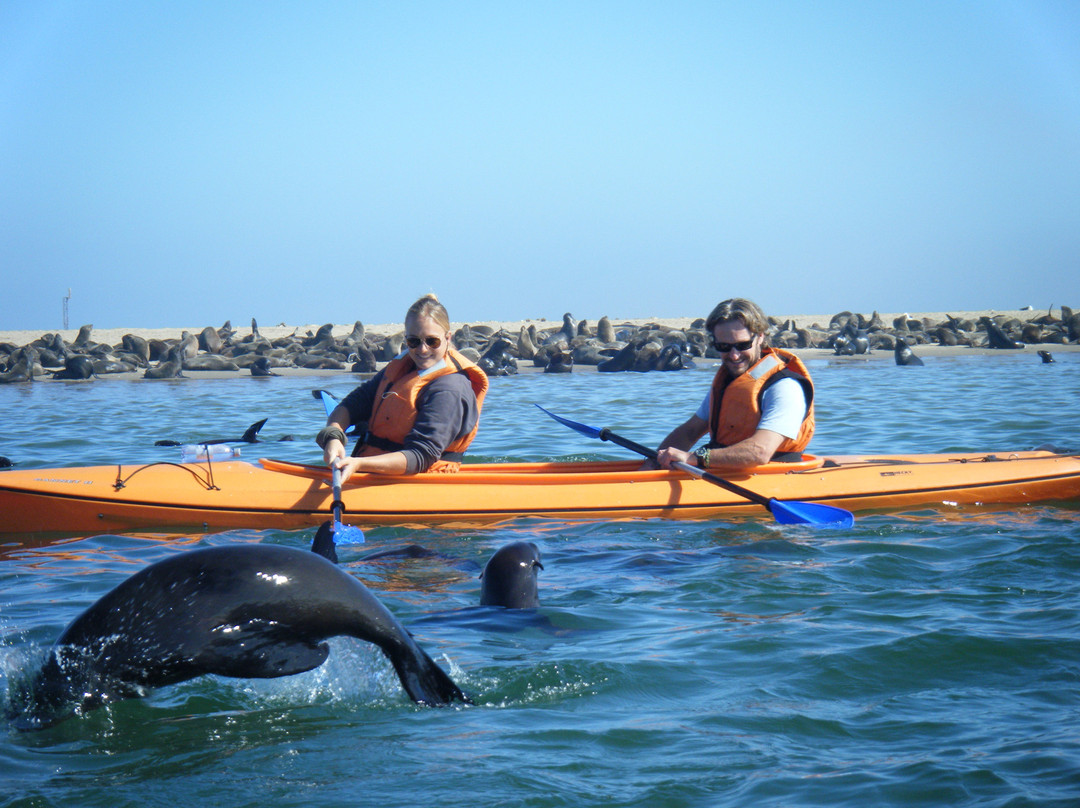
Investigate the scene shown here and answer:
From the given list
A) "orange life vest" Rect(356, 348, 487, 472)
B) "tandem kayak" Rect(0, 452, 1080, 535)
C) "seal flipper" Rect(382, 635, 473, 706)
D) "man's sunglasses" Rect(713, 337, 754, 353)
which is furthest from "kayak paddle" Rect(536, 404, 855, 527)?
"seal flipper" Rect(382, 635, 473, 706)

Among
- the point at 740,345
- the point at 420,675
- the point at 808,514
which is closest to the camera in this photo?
the point at 420,675

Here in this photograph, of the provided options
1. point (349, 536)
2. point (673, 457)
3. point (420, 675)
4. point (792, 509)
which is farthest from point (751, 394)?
point (420, 675)

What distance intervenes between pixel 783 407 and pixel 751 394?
0.21m

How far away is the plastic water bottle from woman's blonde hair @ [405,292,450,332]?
173cm

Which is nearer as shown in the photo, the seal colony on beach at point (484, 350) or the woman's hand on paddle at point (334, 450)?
the woman's hand on paddle at point (334, 450)

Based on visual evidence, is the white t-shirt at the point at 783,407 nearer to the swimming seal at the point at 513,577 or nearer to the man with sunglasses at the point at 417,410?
the man with sunglasses at the point at 417,410

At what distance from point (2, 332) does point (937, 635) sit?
37.4m

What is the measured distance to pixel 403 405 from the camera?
6.22m

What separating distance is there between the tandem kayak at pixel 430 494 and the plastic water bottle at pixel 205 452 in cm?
17

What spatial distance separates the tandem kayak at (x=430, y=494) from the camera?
6164 millimetres

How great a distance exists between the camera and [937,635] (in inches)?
152

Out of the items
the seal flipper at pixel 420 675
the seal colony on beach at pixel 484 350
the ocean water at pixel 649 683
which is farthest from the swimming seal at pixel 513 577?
the seal colony on beach at pixel 484 350

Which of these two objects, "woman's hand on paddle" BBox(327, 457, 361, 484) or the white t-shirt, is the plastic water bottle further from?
the white t-shirt

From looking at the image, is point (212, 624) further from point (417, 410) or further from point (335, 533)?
point (417, 410)
